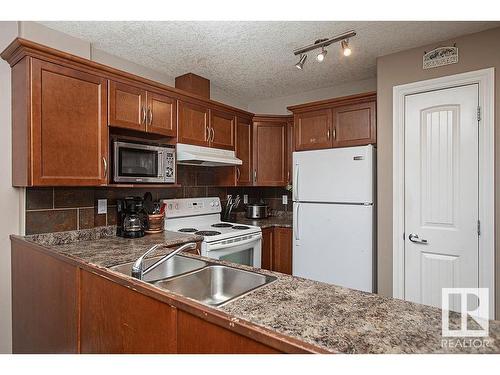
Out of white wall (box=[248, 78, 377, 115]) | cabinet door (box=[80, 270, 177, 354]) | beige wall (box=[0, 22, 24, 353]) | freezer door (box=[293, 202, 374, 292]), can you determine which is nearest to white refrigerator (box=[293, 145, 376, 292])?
freezer door (box=[293, 202, 374, 292])

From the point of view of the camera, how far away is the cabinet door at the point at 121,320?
41.0 inches

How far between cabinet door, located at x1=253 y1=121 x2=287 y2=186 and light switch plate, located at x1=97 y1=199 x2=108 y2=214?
67.7 inches

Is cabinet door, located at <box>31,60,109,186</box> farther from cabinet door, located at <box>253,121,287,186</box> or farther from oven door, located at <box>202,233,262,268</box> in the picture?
cabinet door, located at <box>253,121,287,186</box>

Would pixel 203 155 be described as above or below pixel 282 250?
above

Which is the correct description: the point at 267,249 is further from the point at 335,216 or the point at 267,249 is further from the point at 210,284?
the point at 210,284

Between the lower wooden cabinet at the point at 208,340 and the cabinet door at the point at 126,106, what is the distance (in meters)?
1.70

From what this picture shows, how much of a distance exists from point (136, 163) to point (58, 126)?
0.58 metres

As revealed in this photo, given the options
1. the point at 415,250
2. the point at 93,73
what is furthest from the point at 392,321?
the point at 93,73

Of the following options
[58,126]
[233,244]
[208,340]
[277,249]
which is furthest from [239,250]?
[208,340]

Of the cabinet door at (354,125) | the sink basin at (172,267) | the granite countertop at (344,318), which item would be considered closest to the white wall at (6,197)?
the sink basin at (172,267)

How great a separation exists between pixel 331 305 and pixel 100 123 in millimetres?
1940

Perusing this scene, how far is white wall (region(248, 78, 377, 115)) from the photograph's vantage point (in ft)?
10.5

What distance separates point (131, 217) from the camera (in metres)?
2.35

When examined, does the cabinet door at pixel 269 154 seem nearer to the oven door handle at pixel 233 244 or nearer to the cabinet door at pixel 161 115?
the oven door handle at pixel 233 244
